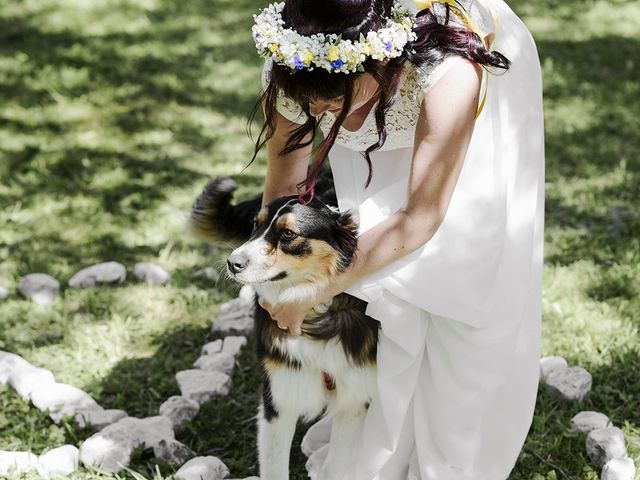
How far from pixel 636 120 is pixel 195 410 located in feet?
14.4

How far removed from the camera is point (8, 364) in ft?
12.7

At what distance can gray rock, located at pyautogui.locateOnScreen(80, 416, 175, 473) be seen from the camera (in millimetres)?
3295

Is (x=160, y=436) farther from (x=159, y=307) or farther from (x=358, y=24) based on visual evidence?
(x=358, y=24)

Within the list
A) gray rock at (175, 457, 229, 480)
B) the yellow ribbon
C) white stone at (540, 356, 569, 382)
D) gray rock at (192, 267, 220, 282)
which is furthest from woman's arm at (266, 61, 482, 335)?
gray rock at (192, 267, 220, 282)

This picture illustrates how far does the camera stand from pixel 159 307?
4492 millimetres

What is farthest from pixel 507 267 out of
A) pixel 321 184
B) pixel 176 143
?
pixel 176 143

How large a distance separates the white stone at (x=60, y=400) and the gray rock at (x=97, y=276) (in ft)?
3.21

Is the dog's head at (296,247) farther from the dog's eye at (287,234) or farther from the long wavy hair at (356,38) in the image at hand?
the long wavy hair at (356,38)

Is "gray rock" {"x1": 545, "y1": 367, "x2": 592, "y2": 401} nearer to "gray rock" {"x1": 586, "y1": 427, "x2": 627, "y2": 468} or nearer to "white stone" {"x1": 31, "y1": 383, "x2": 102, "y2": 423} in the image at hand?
"gray rock" {"x1": 586, "y1": 427, "x2": 627, "y2": 468}

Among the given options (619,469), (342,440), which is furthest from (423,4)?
(619,469)

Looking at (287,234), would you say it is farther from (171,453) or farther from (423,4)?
(171,453)

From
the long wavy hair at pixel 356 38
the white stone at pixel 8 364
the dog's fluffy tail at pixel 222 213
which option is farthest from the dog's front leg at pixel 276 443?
the white stone at pixel 8 364

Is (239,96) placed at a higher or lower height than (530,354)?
lower

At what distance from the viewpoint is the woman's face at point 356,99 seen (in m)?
2.58
